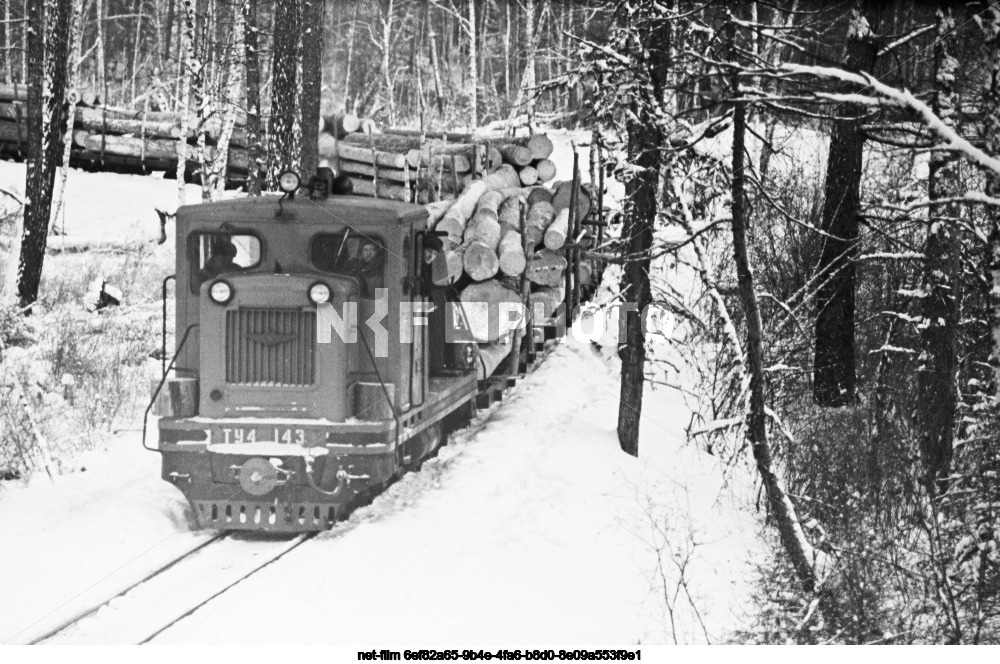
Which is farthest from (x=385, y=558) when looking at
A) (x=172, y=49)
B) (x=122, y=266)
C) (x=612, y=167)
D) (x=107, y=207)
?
(x=172, y=49)

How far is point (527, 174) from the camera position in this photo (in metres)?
18.8

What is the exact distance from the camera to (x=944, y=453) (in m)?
7.76

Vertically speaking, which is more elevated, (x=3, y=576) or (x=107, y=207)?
(x=107, y=207)

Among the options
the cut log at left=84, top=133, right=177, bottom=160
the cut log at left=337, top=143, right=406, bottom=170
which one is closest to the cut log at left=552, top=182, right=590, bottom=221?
the cut log at left=337, top=143, right=406, bottom=170

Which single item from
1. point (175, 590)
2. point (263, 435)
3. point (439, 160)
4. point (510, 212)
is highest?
point (439, 160)

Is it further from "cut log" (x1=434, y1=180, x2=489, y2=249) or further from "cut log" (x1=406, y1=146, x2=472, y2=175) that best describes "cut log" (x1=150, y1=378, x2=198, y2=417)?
"cut log" (x1=406, y1=146, x2=472, y2=175)

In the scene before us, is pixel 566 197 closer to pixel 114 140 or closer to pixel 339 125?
pixel 339 125

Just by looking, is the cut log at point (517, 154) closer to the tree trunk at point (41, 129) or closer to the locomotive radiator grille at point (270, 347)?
the tree trunk at point (41, 129)

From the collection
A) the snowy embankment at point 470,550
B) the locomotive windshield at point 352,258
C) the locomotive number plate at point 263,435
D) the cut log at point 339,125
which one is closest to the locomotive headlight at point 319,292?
the locomotive windshield at point 352,258

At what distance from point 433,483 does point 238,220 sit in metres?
2.57

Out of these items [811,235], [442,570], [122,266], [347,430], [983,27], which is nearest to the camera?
[983,27]

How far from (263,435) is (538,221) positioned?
6559 mm

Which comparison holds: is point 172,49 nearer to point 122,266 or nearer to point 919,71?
point 122,266

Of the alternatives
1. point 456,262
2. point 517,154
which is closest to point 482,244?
point 456,262
